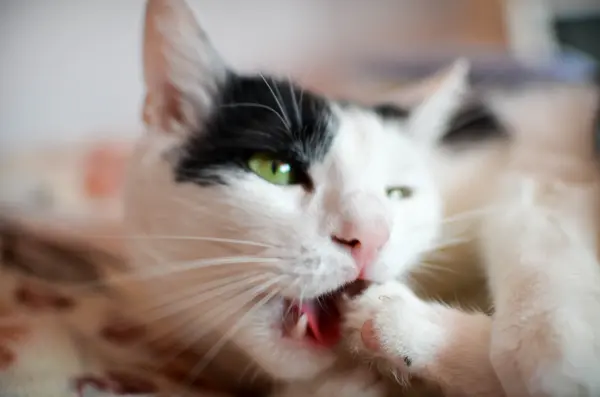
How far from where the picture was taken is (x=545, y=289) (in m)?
0.53

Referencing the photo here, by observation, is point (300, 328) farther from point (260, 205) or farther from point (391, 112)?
point (391, 112)

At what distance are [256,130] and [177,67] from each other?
0.13 meters

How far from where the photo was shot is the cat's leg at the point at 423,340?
0.53m

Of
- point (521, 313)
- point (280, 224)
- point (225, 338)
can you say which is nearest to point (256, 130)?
point (280, 224)

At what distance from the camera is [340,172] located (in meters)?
0.64

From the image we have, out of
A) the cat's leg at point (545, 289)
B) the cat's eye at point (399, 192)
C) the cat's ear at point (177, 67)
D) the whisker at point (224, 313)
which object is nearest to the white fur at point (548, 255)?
the cat's leg at point (545, 289)

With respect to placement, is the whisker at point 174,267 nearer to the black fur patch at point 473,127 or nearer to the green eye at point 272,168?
the green eye at point 272,168

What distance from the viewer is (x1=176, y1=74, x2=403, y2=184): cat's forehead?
0.65 m

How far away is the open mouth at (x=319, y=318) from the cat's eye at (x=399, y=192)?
5.5 inches

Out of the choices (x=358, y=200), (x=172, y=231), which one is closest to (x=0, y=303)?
(x=172, y=231)

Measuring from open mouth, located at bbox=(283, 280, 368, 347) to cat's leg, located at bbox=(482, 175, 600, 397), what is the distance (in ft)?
0.49

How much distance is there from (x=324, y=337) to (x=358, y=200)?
0.48 ft

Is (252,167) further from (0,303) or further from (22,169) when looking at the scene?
(22,169)

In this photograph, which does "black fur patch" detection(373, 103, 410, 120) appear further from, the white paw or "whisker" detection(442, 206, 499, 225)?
the white paw
